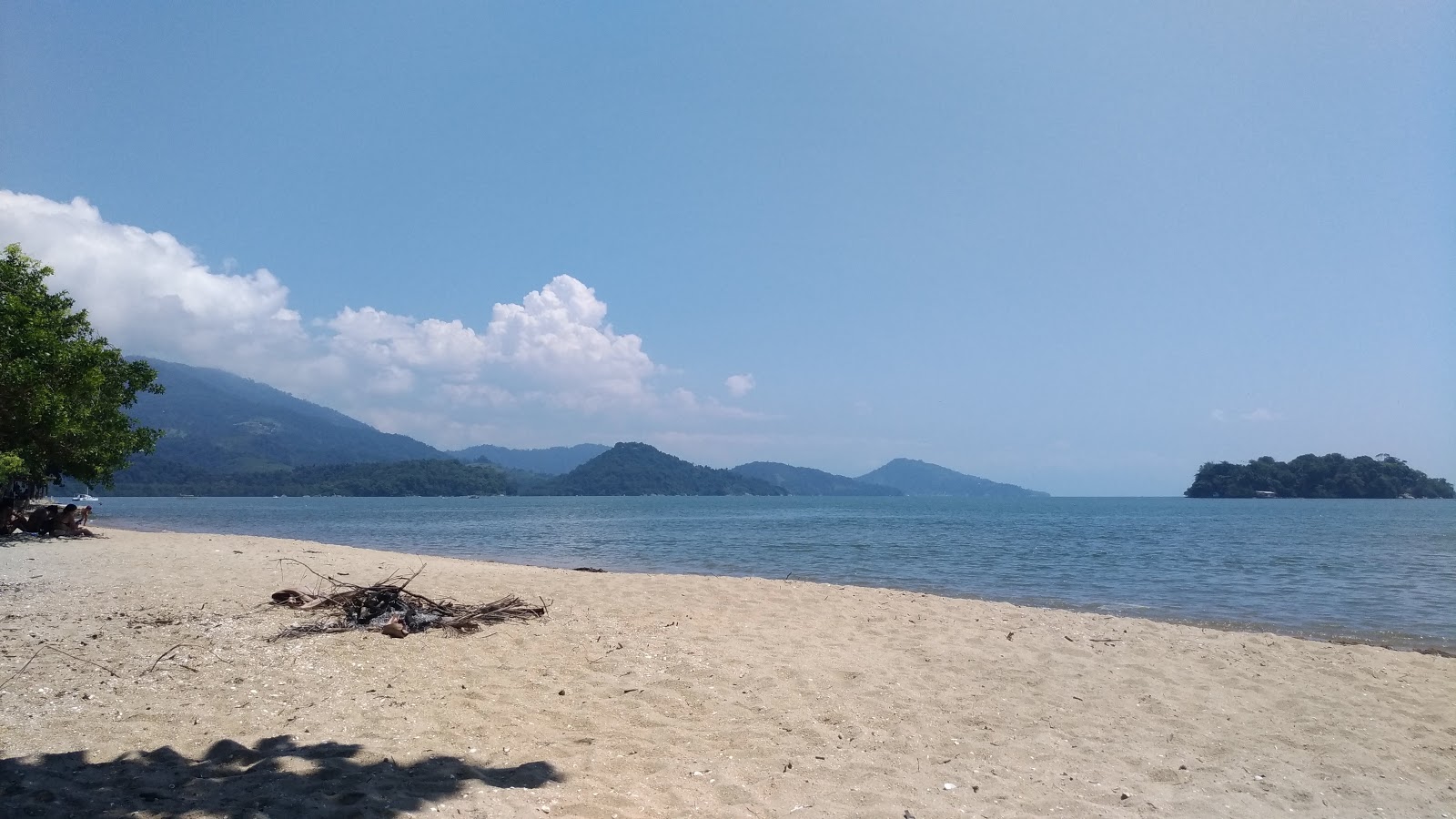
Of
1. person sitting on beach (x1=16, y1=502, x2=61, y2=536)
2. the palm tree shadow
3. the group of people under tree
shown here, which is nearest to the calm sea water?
the group of people under tree

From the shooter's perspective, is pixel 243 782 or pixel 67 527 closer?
pixel 243 782

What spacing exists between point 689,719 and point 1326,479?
17338 cm

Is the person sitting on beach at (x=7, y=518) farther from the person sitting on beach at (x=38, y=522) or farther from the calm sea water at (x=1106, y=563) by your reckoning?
the calm sea water at (x=1106, y=563)

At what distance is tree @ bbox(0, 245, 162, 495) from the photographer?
15.8 meters

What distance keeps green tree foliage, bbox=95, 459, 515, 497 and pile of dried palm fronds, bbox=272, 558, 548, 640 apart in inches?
7328

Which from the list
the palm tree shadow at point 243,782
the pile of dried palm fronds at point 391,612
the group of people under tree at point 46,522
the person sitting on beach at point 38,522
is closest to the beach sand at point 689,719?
the palm tree shadow at point 243,782

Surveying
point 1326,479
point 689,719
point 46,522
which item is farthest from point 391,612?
point 1326,479

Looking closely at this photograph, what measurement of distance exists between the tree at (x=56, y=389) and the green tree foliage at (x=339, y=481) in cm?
16914

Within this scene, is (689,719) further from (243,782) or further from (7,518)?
(7,518)

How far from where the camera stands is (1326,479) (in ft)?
464

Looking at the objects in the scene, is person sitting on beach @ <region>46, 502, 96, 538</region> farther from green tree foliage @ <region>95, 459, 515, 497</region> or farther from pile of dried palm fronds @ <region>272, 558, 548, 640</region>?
green tree foliage @ <region>95, 459, 515, 497</region>

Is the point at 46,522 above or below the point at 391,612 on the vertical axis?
above

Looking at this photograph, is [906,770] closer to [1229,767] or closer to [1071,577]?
[1229,767]

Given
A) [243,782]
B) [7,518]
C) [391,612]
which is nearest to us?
[243,782]
